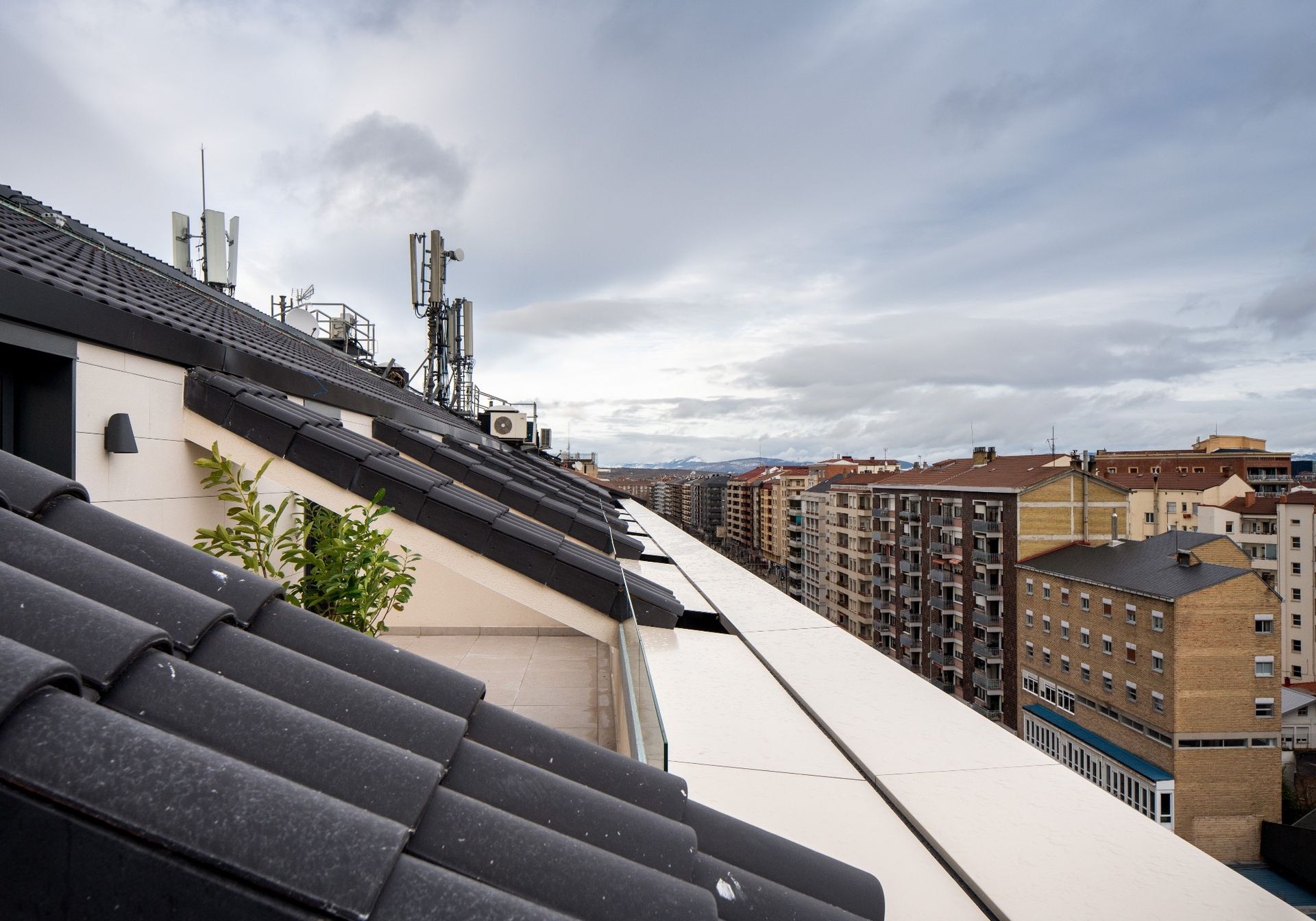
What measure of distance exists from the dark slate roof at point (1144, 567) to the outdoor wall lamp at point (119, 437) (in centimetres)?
3797

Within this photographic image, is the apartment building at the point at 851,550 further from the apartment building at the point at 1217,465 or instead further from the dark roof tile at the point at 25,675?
the dark roof tile at the point at 25,675

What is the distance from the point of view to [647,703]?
1.93m

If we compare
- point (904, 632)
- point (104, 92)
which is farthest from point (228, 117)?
point (904, 632)

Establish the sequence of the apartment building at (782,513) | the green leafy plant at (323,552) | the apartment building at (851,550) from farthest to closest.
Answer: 1. the apartment building at (782,513)
2. the apartment building at (851,550)
3. the green leafy plant at (323,552)

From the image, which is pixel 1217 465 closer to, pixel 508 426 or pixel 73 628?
pixel 508 426

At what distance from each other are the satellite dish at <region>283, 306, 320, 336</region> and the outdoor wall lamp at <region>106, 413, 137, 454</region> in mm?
13897

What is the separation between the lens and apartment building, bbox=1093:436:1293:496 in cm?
6731

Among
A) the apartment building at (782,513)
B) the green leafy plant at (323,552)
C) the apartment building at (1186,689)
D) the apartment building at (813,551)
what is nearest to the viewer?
the green leafy plant at (323,552)

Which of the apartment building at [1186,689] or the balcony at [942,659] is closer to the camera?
the apartment building at [1186,689]

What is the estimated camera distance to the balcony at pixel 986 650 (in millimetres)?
44312

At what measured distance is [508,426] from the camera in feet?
52.9

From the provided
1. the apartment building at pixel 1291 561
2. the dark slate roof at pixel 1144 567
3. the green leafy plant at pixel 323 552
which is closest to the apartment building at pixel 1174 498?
the apartment building at pixel 1291 561

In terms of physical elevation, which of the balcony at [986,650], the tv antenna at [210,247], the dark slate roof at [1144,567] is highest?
the tv antenna at [210,247]

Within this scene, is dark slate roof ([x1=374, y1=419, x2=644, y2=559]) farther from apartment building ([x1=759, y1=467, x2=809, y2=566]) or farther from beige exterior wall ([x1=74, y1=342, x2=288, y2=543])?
apartment building ([x1=759, y1=467, x2=809, y2=566])
